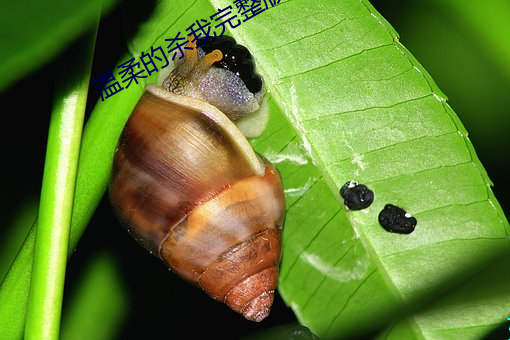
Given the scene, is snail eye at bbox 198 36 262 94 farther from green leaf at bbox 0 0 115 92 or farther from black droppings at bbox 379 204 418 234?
green leaf at bbox 0 0 115 92

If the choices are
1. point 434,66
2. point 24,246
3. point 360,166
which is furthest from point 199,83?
point 434,66

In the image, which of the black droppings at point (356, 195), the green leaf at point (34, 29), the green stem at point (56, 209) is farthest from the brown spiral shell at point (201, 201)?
the green leaf at point (34, 29)

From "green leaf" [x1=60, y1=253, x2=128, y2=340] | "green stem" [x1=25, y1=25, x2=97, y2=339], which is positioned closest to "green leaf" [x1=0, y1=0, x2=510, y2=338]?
"green stem" [x1=25, y1=25, x2=97, y2=339]

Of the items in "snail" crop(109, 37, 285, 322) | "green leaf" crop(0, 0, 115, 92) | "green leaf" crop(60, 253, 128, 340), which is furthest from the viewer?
"green leaf" crop(60, 253, 128, 340)

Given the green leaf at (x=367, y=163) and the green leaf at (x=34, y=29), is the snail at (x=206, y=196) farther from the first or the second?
the green leaf at (x=34, y=29)

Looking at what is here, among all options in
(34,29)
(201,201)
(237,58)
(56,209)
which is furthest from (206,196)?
(34,29)

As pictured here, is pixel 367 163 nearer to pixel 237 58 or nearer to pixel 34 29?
pixel 237 58

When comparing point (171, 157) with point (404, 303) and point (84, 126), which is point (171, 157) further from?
point (404, 303)
